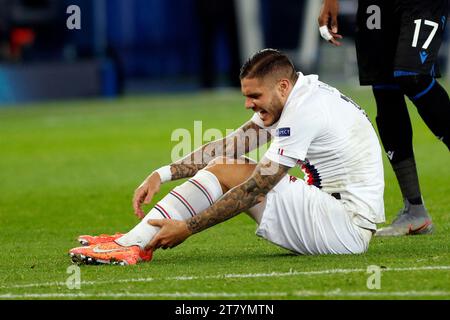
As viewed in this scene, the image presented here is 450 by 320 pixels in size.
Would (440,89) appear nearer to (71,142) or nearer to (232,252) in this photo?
(232,252)

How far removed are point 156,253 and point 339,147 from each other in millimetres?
1267

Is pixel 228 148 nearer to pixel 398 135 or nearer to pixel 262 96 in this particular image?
pixel 262 96

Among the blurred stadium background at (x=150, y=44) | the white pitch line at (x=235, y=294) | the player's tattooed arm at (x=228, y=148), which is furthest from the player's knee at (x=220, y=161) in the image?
the blurred stadium background at (x=150, y=44)

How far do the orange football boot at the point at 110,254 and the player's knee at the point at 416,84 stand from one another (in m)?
1.97

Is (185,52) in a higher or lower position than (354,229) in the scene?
lower

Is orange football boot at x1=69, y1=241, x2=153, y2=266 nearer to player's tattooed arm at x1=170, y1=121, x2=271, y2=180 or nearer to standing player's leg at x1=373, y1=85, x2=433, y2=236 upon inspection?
player's tattooed arm at x1=170, y1=121, x2=271, y2=180

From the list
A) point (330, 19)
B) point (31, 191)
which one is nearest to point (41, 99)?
point (31, 191)

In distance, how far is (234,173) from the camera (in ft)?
20.5

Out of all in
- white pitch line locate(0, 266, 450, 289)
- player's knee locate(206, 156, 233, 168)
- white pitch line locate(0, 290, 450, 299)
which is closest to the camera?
white pitch line locate(0, 290, 450, 299)

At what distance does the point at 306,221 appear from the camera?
20.4 feet

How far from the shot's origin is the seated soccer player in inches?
241

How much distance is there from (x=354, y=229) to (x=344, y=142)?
46 centimetres

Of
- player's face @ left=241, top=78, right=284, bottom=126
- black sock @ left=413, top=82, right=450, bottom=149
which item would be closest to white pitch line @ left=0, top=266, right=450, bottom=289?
player's face @ left=241, top=78, right=284, bottom=126
